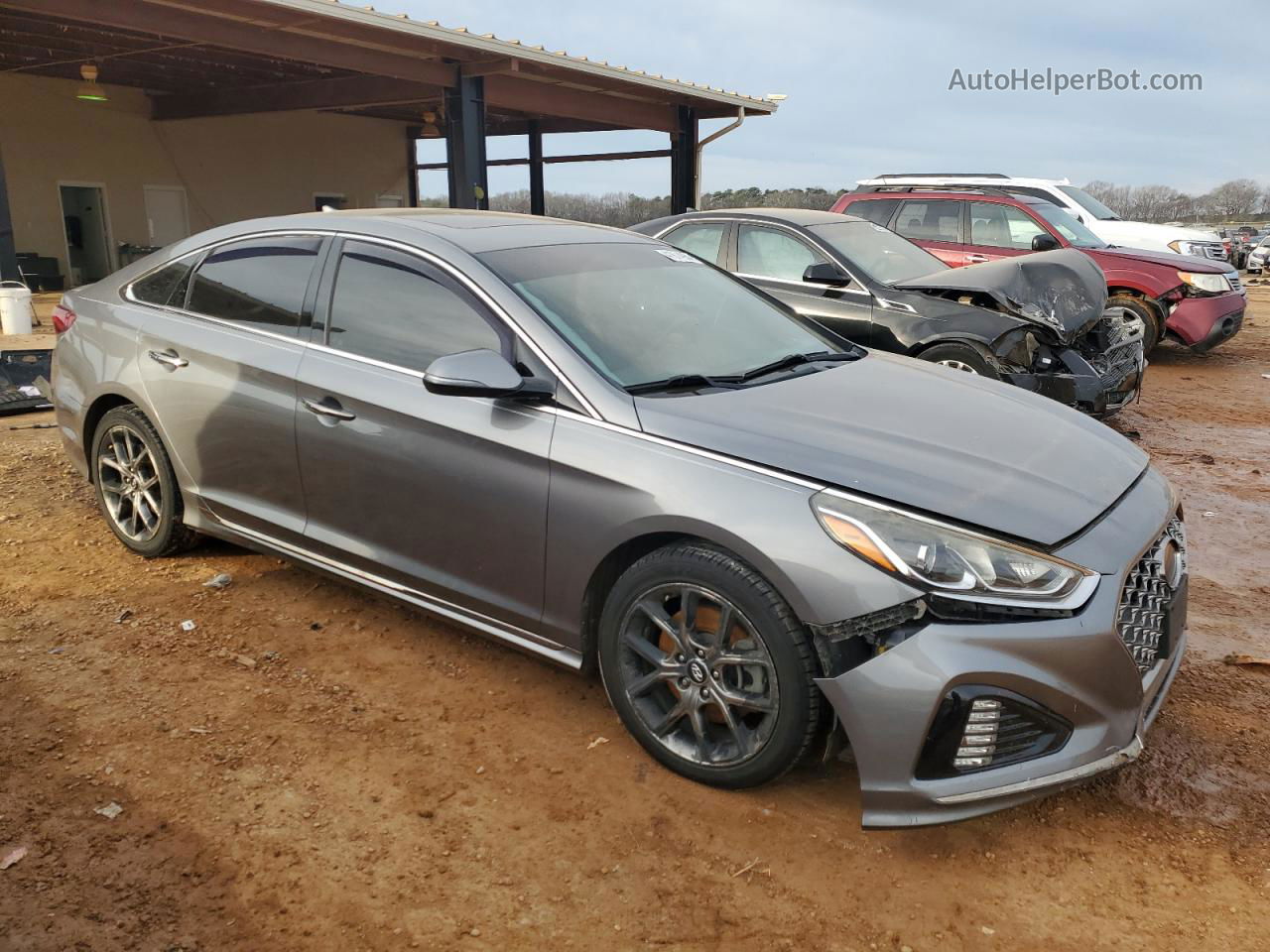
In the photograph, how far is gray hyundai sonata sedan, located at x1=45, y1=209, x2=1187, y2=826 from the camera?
8.35 feet

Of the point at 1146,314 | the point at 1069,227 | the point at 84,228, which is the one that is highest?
the point at 1069,227

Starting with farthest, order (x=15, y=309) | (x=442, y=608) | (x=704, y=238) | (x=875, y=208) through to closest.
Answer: (x=15, y=309) < (x=875, y=208) < (x=704, y=238) < (x=442, y=608)

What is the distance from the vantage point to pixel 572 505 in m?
3.05

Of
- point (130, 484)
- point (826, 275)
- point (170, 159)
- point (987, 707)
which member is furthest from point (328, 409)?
point (170, 159)

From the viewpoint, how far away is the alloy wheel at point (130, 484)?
14.7ft

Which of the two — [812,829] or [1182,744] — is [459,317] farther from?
[1182,744]

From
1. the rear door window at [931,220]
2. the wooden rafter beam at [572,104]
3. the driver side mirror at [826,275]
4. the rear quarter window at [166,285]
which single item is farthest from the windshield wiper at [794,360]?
the wooden rafter beam at [572,104]

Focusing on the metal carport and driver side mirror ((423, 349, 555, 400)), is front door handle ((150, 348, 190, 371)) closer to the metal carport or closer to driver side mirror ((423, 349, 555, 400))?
driver side mirror ((423, 349, 555, 400))

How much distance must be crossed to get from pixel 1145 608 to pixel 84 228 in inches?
812

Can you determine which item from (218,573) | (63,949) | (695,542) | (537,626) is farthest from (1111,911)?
(218,573)

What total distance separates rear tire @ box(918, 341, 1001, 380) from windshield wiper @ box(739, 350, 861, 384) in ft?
9.66

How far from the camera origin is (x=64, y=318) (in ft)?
16.0

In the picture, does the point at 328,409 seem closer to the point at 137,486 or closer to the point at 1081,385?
the point at 137,486

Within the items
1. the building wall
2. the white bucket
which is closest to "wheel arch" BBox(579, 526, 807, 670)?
the white bucket
